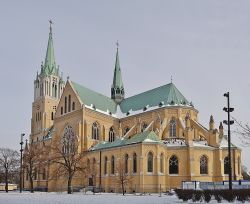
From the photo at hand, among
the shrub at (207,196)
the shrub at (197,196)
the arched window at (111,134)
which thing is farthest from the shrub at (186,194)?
the arched window at (111,134)

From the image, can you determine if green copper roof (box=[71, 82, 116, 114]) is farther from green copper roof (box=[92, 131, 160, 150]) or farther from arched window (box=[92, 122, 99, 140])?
green copper roof (box=[92, 131, 160, 150])

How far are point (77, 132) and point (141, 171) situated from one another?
60.2 ft

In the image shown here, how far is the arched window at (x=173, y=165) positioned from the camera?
188ft

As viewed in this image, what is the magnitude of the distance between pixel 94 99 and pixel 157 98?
13.3 m

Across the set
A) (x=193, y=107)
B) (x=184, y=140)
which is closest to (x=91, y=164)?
(x=184, y=140)

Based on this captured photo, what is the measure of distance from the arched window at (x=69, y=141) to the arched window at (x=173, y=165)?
1559 centimetres

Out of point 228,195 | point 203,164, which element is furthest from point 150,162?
point 228,195

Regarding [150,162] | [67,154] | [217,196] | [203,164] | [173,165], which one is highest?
[67,154]

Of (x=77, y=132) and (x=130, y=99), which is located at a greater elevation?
(x=130, y=99)

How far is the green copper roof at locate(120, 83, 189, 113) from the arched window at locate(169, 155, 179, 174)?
12.5m

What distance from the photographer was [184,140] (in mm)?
59875

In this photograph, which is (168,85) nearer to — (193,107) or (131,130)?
(193,107)

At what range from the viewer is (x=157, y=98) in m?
70.1

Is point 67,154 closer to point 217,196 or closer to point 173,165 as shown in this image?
point 173,165
